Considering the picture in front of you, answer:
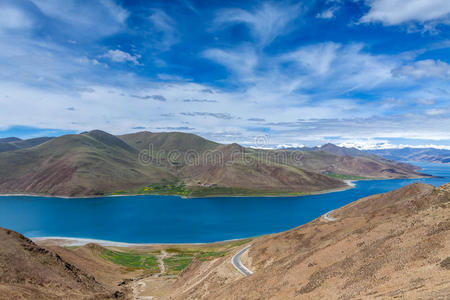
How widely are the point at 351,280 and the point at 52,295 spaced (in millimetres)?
44544

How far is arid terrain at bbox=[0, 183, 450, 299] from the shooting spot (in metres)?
28.8

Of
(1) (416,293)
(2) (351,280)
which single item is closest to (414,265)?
(2) (351,280)

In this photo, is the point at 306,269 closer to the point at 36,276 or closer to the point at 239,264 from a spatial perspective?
the point at 239,264

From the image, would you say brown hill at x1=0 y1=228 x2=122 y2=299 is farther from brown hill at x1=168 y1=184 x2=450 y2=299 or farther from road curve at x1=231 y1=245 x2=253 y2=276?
road curve at x1=231 y1=245 x2=253 y2=276

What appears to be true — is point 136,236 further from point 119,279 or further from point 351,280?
point 351,280

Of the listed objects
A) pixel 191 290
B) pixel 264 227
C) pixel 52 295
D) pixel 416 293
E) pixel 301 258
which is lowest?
pixel 264 227

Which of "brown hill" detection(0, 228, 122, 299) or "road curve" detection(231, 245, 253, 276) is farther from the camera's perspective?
"road curve" detection(231, 245, 253, 276)

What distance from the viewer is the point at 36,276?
48.2m

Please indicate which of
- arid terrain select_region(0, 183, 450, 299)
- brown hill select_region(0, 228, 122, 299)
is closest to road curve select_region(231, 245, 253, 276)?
arid terrain select_region(0, 183, 450, 299)

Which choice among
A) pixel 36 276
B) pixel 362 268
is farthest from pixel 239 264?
pixel 36 276

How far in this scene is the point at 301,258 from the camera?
4662 cm

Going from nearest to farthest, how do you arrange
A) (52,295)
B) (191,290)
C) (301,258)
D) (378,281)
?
(378,281), (52,295), (301,258), (191,290)

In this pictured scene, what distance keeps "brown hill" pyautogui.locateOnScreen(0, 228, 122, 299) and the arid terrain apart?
0.51ft

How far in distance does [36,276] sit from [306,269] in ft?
151
